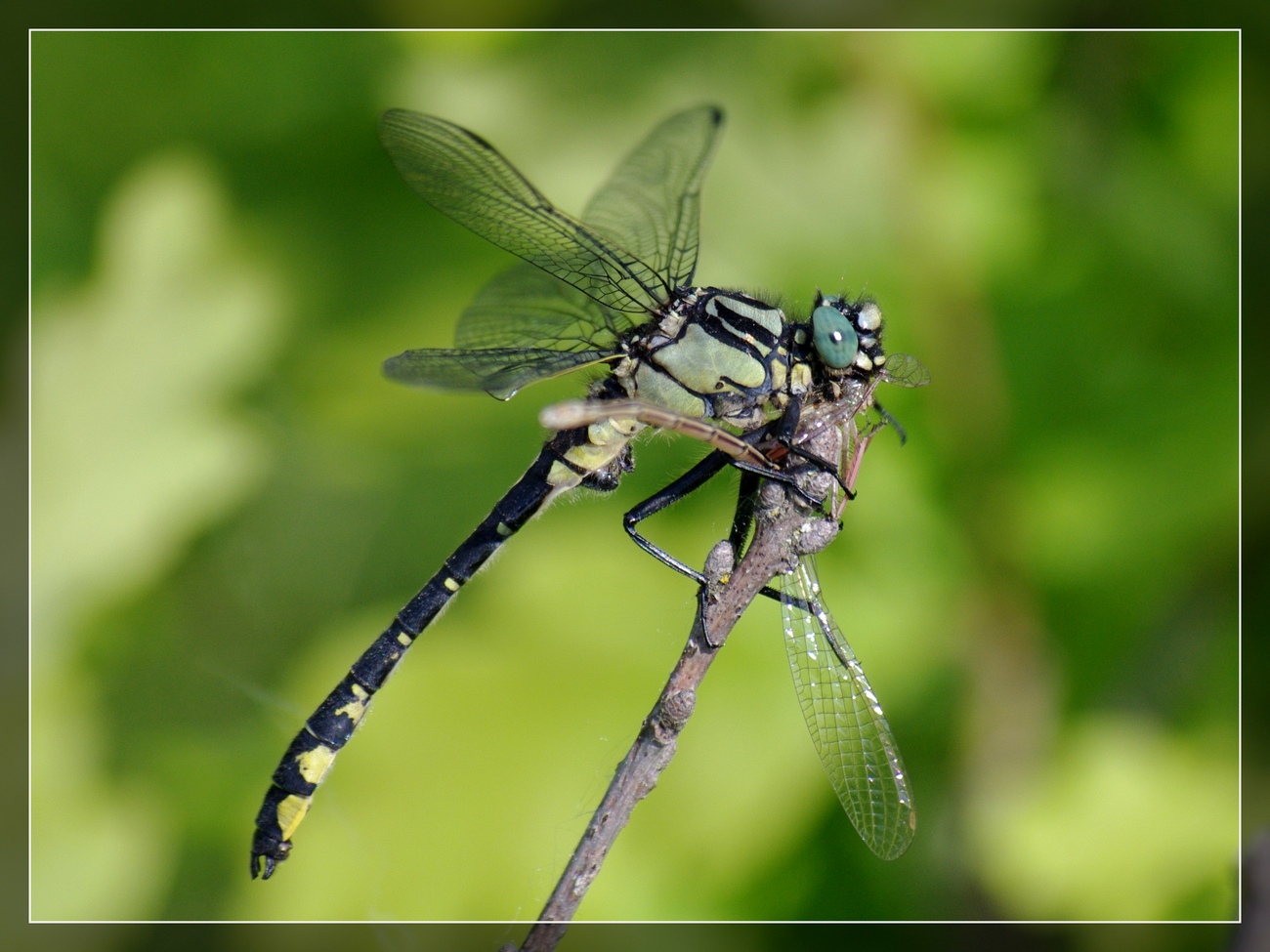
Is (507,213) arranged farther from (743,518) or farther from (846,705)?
(846,705)

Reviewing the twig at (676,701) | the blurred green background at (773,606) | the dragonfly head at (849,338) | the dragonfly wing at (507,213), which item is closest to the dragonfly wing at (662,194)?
the dragonfly wing at (507,213)

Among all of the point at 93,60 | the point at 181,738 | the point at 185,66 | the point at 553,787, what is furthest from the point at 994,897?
the point at 93,60

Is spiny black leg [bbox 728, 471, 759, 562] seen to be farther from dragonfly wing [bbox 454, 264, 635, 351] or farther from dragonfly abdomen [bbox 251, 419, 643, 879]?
dragonfly wing [bbox 454, 264, 635, 351]

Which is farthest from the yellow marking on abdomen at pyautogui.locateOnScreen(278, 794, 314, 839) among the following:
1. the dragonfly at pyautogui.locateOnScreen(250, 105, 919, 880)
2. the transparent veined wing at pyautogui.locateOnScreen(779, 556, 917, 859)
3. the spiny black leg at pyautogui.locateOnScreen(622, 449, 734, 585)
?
the transparent veined wing at pyautogui.locateOnScreen(779, 556, 917, 859)

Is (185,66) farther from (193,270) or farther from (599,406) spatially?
(599,406)

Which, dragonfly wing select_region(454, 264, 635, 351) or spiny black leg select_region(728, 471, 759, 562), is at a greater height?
dragonfly wing select_region(454, 264, 635, 351)

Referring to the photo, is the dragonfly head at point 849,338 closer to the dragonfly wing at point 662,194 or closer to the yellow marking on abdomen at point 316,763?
the dragonfly wing at point 662,194

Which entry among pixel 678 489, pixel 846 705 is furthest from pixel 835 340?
pixel 846 705

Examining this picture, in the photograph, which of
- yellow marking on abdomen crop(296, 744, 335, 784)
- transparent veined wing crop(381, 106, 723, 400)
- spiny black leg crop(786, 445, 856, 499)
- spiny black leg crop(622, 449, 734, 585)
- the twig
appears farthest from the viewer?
transparent veined wing crop(381, 106, 723, 400)
